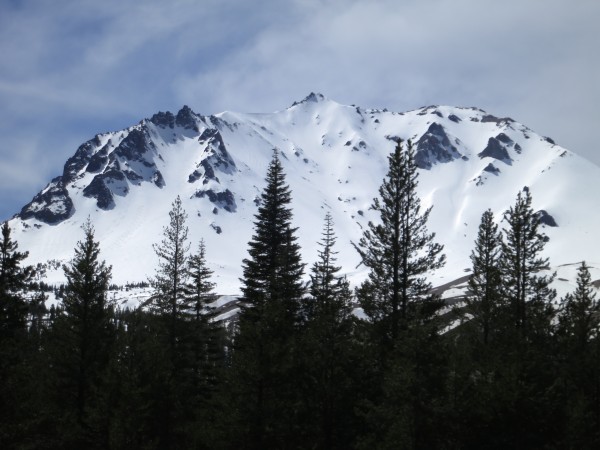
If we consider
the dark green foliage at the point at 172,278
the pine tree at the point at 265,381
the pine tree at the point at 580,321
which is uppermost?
the dark green foliage at the point at 172,278

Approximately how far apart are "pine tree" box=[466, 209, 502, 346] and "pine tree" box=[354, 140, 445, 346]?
17.6ft

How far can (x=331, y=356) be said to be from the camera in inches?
856

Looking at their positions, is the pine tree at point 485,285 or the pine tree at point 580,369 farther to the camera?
the pine tree at point 485,285

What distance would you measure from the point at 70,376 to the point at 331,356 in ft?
44.8

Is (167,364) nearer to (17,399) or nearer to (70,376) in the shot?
(70,376)

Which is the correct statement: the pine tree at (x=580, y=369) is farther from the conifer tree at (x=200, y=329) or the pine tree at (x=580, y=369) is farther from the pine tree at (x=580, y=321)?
the conifer tree at (x=200, y=329)

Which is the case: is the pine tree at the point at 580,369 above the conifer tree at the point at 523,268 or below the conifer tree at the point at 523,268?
below

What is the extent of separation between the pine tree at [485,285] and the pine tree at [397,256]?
5374mm

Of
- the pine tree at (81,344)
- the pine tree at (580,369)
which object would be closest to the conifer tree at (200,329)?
the pine tree at (81,344)

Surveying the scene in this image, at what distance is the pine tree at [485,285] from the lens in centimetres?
3033

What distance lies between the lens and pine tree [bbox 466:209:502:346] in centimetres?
3033

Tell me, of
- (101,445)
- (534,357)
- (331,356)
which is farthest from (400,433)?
(101,445)

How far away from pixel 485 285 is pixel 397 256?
821 centimetres

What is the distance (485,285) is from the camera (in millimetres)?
31578
